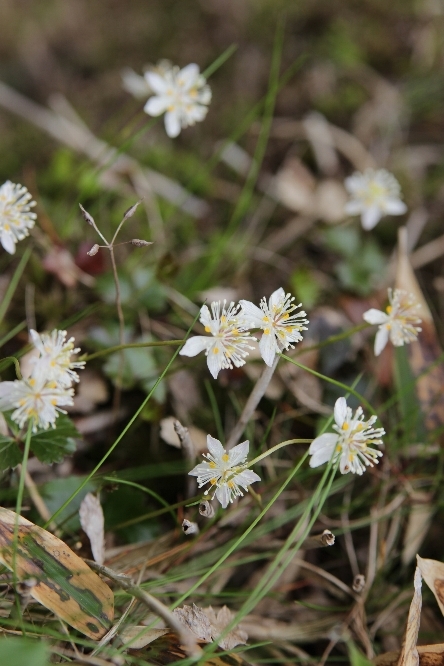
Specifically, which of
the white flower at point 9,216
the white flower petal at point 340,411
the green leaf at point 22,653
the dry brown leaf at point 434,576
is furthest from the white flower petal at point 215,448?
the white flower at point 9,216

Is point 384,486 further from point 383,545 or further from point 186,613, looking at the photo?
point 186,613

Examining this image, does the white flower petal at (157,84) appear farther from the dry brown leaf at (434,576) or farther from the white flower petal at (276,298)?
the dry brown leaf at (434,576)

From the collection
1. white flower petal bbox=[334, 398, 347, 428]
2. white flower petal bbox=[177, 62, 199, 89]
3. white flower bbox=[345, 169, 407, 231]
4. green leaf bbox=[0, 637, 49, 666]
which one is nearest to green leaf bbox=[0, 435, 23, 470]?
green leaf bbox=[0, 637, 49, 666]

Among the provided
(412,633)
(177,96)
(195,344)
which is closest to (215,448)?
(195,344)

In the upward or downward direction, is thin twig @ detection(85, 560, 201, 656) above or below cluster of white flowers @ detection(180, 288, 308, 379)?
below

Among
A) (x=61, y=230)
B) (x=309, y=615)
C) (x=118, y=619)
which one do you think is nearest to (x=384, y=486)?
(x=309, y=615)

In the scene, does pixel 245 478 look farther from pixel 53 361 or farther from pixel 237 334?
pixel 53 361

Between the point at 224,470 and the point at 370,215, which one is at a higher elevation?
the point at 370,215

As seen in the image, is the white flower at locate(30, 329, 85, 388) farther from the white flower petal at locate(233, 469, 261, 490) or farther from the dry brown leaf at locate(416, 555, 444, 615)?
the dry brown leaf at locate(416, 555, 444, 615)
